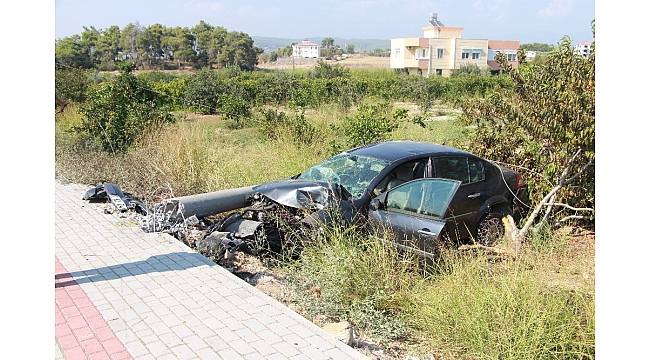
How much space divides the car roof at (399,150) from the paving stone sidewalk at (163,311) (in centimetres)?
262

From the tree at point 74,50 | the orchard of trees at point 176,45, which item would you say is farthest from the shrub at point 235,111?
the orchard of trees at point 176,45

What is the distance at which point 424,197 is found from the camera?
6.73m

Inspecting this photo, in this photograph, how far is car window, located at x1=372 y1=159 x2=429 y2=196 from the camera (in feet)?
23.6

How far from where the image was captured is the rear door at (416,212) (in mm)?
6340

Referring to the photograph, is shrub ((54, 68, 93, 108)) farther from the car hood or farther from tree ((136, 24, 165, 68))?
tree ((136, 24, 165, 68))

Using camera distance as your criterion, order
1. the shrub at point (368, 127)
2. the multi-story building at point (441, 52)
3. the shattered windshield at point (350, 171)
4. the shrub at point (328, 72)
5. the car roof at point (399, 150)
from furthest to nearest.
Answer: the multi-story building at point (441, 52)
the shrub at point (328, 72)
the shrub at point (368, 127)
the car roof at point (399, 150)
the shattered windshield at point (350, 171)

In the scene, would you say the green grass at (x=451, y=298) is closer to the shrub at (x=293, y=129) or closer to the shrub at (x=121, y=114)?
the shrub at (x=293, y=129)

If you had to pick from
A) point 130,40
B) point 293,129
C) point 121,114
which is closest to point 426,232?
point 293,129

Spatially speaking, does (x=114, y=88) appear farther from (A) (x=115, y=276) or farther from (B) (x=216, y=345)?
(B) (x=216, y=345)

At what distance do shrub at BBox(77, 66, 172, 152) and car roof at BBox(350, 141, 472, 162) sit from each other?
7037 mm

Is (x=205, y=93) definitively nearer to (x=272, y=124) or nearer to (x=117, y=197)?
(x=272, y=124)

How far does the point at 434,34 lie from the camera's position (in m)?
91.6

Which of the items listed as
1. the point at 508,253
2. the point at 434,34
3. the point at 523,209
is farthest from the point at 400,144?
the point at 434,34

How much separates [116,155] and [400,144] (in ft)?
24.2
